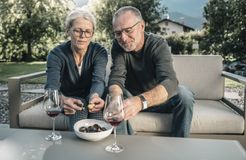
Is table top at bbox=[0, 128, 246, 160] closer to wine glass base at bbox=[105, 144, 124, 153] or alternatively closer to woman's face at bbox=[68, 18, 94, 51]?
wine glass base at bbox=[105, 144, 124, 153]

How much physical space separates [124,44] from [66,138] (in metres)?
0.84

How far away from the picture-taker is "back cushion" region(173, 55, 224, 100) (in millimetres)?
2883

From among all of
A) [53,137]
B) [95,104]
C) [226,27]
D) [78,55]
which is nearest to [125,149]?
[53,137]

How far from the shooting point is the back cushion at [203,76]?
113 inches

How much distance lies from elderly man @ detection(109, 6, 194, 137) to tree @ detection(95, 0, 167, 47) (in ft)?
45.9

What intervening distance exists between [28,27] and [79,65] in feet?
50.6

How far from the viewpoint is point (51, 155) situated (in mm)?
1424

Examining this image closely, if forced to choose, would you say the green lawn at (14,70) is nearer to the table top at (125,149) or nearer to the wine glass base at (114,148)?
the table top at (125,149)

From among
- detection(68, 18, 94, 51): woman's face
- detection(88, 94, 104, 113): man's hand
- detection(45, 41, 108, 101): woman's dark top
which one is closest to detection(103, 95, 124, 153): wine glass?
detection(88, 94, 104, 113): man's hand

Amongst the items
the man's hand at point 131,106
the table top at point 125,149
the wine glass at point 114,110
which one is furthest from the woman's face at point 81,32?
the wine glass at point 114,110

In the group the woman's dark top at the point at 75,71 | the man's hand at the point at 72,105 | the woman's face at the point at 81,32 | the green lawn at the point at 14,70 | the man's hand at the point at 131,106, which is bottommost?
the green lawn at the point at 14,70

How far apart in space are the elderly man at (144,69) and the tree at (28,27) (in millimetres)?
14700

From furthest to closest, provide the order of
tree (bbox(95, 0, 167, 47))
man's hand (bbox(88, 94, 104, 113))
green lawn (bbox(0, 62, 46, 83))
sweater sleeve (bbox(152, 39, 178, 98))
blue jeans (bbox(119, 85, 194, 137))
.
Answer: tree (bbox(95, 0, 167, 47))
green lawn (bbox(0, 62, 46, 83))
blue jeans (bbox(119, 85, 194, 137))
sweater sleeve (bbox(152, 39, 178, 98))
man's hand (bbox(88, 94, 104, 113))

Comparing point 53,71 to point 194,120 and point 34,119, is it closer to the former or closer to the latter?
point 34,119
